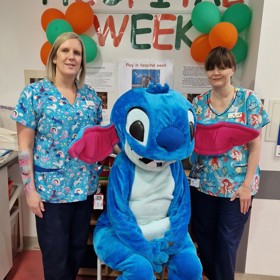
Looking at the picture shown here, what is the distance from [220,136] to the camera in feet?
4.64

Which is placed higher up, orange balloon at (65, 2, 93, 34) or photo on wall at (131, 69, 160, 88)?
orange balloon at (65, 2, 93, 34)

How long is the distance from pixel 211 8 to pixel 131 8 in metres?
0.53

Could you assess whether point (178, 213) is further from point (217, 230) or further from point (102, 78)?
point (102, 78)

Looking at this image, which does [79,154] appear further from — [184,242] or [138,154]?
[184,242]

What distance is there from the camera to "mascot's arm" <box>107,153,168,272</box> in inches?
49.3

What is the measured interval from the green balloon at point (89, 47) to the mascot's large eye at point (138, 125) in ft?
2.90

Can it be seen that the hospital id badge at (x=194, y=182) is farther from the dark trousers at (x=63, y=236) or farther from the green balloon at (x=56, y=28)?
the green balloon at (x=56, y=28)

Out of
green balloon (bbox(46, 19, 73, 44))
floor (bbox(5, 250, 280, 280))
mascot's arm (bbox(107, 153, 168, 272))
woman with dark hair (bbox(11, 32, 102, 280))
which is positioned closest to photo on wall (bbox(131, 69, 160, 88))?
green balloon (bbox(46, 19, 73, 44))

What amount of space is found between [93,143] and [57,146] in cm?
19

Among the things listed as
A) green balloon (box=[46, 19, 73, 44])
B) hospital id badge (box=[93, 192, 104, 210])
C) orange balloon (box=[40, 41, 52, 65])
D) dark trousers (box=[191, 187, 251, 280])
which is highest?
green balloon (box=[46, 19, 73, 44])

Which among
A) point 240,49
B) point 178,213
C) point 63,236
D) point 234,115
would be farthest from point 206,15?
point 63,236

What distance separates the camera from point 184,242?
53.0 inches

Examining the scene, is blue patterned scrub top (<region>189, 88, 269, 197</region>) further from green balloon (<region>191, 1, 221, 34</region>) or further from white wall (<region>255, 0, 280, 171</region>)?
green balloon (<region>191, 1, 221, 34</region>)

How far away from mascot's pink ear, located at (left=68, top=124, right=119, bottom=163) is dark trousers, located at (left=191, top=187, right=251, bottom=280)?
61 centimetres
